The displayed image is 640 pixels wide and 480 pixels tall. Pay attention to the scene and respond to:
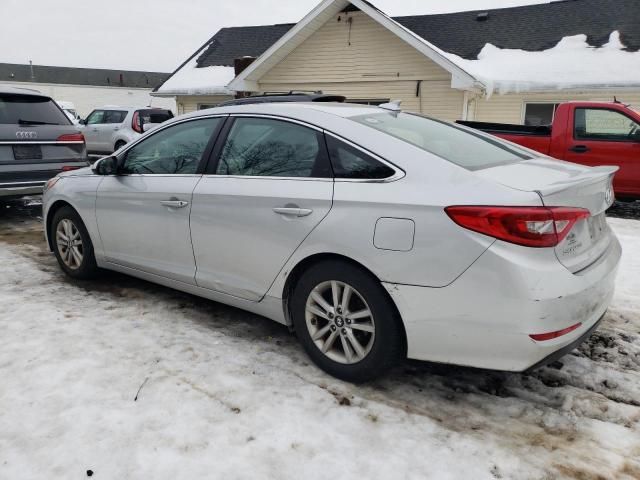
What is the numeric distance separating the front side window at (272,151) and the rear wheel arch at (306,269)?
46 centimetres

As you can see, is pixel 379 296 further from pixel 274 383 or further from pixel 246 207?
pixel 246 207

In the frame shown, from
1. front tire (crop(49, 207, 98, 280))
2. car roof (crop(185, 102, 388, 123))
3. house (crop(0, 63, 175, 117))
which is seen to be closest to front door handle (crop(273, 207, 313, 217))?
car roof (crop(185, 102, 388, 123))

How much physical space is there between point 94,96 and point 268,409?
190ft

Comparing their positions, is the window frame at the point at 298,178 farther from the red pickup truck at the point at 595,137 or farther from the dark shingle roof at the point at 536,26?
the dark shingle roof at the point at 536,26

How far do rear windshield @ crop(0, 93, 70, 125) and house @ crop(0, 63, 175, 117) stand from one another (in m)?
45.4

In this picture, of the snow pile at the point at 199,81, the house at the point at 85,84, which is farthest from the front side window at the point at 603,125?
the house at the point at 85,84

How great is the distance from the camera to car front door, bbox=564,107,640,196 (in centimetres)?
798

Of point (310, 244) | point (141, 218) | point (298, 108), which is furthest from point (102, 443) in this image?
point (298, 108)

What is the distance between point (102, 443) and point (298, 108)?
83.8 inches

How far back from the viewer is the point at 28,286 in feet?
14.5

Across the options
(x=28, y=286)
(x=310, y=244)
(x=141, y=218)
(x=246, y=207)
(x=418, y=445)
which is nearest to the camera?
(x=418, y=445)

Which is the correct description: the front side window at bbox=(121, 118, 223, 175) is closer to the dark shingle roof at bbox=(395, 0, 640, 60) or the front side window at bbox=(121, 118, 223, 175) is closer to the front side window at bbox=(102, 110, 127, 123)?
the dark shingle roof at bbox=(395, 0, 640, 60)

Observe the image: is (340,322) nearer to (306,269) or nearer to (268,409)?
(306,269)

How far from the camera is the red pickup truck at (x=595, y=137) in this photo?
A: 7996 millimetres
